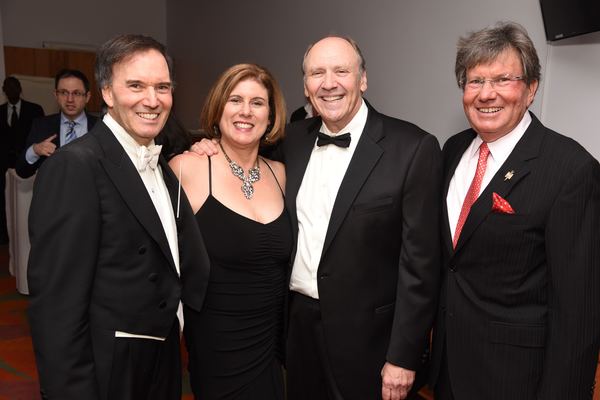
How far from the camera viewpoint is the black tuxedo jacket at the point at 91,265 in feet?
4.97

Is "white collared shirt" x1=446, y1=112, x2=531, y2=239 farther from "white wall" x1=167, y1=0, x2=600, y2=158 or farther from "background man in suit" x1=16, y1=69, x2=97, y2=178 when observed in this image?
→ "background man in suit" x1=16, y1=69, x2=97, y2=178

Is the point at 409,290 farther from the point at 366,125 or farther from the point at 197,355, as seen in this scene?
the point at 197,355

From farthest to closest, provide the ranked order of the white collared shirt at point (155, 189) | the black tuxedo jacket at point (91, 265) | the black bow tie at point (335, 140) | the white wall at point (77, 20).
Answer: the white wall at point (77, 20)
the black bow tie at point (335, 140)
the white collared shirt at point (155, 189)
the black tuxedo jacket at point (91, 265)

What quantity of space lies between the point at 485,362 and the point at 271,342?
903mm

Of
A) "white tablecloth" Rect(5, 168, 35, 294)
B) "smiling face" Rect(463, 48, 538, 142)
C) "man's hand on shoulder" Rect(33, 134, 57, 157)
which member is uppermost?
"smiling face" Rect(463, 48, 538, 142)

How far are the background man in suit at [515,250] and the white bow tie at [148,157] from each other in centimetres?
104

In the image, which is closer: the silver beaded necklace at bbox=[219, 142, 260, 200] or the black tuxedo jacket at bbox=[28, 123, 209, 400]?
the black tuxedo jacket at bbox=[28, 123, 209, 400]

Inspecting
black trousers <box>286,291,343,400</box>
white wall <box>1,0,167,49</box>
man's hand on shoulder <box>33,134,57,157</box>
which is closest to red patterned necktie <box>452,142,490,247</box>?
black trousers <box>286,291,343,400</box>

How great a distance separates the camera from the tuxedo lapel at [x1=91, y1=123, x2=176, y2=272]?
1.63 meters

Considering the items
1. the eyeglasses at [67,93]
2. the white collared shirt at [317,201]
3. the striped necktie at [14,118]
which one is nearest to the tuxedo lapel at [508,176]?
the white collared shirt at [317,201]

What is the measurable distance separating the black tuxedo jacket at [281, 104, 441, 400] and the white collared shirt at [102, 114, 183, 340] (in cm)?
58

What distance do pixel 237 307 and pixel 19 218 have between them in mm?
3384

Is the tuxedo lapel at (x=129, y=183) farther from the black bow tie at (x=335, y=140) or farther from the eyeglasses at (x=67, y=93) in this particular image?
the eyeglasses at (x=67, y=93)

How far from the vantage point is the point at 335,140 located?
2.18 meters
